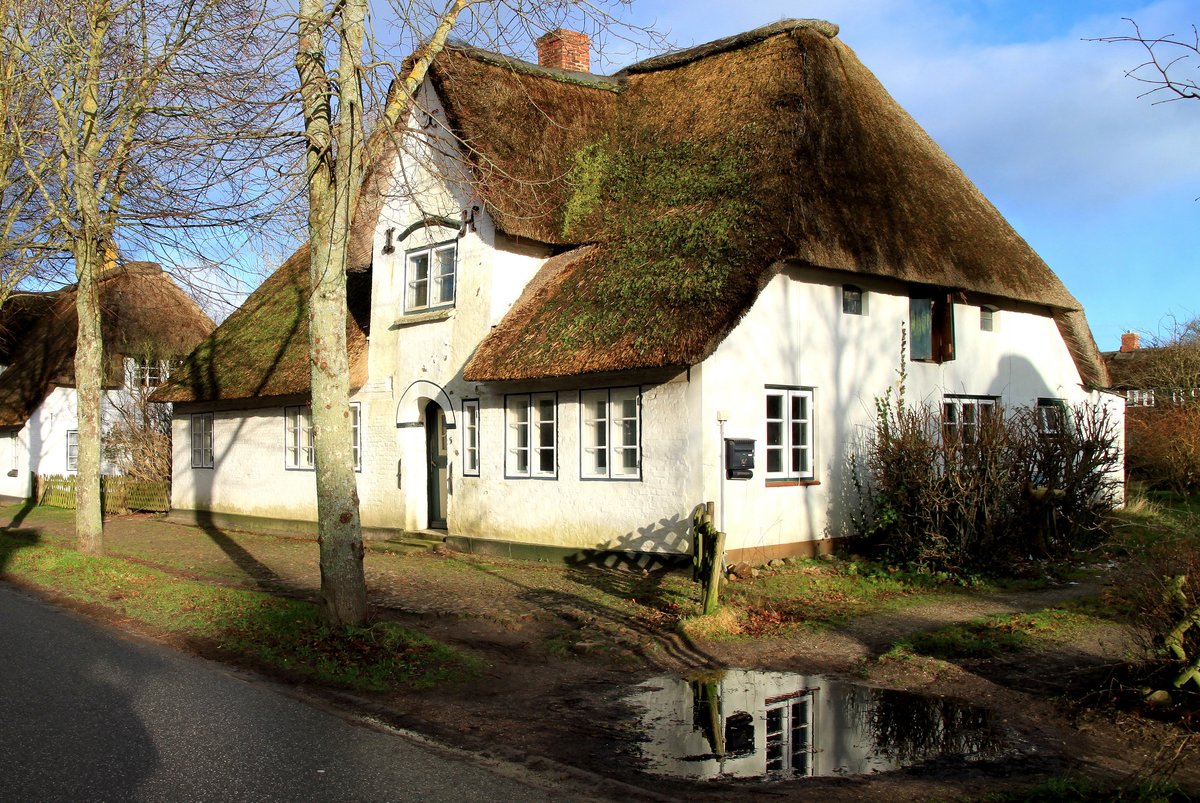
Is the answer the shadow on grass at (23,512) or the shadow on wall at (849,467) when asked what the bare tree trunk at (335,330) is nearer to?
the shadow on wall at (849,467)

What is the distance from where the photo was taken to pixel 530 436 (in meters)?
14.0

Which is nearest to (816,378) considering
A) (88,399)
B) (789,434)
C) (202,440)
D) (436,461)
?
(789,434)

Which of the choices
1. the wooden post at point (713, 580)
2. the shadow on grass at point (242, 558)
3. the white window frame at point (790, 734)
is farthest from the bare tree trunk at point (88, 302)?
the white window frame at point (790, 734)

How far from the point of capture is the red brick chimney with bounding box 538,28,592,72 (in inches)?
724

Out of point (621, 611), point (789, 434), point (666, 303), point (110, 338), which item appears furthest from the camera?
point (110, 338)

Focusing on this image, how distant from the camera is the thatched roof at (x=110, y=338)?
2845 centimetres

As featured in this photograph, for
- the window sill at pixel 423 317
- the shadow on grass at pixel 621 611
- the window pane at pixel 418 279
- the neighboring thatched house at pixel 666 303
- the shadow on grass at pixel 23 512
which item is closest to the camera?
the shadow on grass at pixel 621 611

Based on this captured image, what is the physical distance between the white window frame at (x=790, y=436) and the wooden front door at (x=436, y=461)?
589 cm

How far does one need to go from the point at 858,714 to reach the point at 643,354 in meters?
5.84

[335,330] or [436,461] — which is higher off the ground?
[335,330]

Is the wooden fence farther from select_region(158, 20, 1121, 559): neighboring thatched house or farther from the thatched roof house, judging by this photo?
the thatched roof house

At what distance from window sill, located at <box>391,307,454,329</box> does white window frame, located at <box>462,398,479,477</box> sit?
146 centimetres

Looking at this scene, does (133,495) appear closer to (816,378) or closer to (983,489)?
(816,378)

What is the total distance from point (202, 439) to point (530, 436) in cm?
1123
